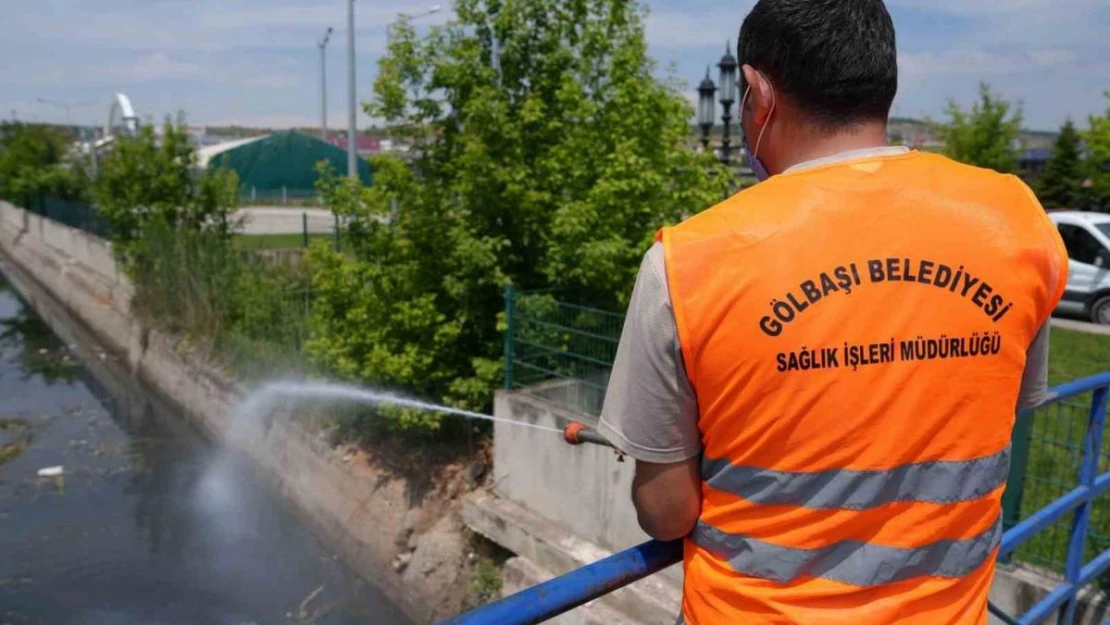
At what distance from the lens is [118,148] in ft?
58.2

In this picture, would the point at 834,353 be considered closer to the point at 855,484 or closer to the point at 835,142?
the point at 855,484

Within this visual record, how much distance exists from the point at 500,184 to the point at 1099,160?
14.8 metres

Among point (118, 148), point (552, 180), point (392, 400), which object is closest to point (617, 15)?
point (552, 180)

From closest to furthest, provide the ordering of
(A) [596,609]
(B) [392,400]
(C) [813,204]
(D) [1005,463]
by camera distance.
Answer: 1. (C) [813,204]
2. (D) [1005,463]
3. (A) [596,609]
4. (B) [392,400]

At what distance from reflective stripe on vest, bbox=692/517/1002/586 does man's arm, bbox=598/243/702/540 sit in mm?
104

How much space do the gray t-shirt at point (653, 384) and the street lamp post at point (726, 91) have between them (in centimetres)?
1030

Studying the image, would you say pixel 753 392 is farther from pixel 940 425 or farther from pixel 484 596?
pixel 484 596

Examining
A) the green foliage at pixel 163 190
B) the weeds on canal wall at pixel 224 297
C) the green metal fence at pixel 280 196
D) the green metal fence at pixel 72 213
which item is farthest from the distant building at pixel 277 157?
the weeds on canal wall at pixel 224 297

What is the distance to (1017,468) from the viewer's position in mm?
4840

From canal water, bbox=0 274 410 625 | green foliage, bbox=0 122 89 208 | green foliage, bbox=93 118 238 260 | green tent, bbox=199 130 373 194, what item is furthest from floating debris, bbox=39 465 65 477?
green tent, bbox=199 130 373 194

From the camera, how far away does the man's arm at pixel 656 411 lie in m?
1.36

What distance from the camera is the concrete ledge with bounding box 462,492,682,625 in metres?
5.79

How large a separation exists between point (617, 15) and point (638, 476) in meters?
6.38

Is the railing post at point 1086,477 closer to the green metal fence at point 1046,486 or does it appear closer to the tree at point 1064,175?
the green metal fence at point 1046,486
